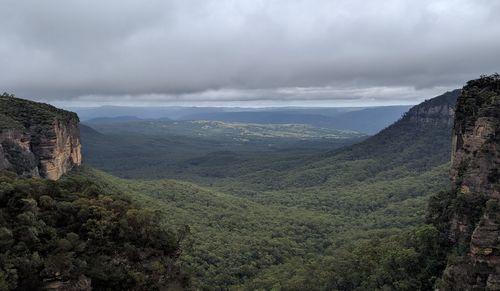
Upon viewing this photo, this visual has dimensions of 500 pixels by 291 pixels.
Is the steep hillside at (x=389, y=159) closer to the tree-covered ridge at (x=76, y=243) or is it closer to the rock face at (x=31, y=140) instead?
the rock face at (x=31, y=140)

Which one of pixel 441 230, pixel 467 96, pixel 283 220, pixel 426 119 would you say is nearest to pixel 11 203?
pixel 441 230

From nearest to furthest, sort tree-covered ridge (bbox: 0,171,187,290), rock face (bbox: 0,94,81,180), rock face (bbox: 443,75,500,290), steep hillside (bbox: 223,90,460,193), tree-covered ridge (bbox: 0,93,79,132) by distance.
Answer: tree-covered ridge (bbox: 0,171,187,290), rock face (bbox: 443,75,500,290), rock face (bbox: 0,94,81,180), tree-covered ridge (bbox: 0,93,79,132), steep hillside (bbox: 223,90,460,193)

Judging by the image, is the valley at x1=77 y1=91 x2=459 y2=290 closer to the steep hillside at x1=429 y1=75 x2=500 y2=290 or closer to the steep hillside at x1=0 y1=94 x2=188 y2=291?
the steep hillside at x1=0 y1=94 x2=188 y2=291

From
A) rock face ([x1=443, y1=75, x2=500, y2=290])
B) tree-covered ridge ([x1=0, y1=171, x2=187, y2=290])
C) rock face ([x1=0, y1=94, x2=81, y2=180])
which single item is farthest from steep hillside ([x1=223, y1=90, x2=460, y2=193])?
tree-covered ridge ([x1=0, y1=171, x2=187, y2=290])

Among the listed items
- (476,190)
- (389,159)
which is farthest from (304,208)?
(476,190)

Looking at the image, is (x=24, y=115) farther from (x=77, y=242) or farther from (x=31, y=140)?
(x=77, y=242)

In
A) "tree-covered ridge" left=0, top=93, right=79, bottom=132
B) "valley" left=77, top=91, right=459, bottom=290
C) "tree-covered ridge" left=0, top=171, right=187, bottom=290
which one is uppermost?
"tree-covered ridge" left=0, top=93, right=79, bottom=132

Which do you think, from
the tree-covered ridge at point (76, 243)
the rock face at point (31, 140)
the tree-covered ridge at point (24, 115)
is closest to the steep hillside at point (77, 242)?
the tree-covered ridge at point (76, 243)
